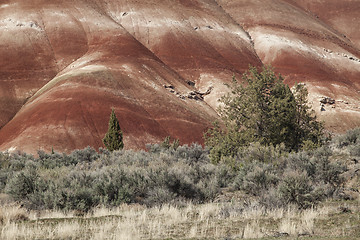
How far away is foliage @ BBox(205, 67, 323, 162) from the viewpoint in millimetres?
20875

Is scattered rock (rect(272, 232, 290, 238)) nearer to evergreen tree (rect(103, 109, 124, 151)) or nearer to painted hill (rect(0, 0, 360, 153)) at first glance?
evergreen tree (rect(103, 109, 124, 151))

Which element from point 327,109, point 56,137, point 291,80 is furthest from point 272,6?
point 56,137

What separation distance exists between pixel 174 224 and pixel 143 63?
54725mm

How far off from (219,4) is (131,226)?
98.9m

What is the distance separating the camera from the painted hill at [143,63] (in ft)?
161

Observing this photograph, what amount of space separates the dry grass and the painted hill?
34870 mm

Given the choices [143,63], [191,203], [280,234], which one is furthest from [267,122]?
[143,63]

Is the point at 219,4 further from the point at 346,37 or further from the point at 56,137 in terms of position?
the point at 56,137

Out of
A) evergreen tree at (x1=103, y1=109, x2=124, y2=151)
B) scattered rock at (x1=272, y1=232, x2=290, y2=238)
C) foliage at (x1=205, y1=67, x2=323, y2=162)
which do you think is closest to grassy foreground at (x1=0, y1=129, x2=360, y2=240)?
scattered rock at (x1=272, y1=232, x2=290, y2=238)

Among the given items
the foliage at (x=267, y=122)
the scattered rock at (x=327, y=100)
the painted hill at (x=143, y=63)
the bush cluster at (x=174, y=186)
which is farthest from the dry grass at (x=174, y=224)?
the scattered rock at (x=327, y=100)

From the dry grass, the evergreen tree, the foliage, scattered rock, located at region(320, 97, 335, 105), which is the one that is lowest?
the dry grass

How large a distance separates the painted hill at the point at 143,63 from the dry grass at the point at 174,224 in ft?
114

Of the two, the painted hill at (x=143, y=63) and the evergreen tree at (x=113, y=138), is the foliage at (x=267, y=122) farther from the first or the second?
the painted hill at (x=143, y=63)

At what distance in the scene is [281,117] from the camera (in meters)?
20.9
